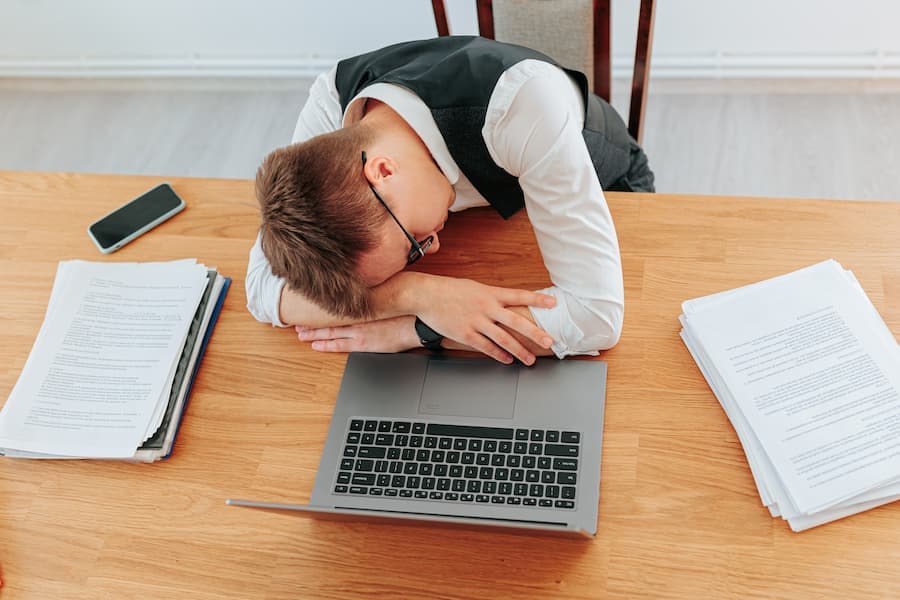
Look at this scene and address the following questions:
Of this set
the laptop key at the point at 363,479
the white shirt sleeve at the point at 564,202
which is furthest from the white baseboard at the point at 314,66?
the laptop key at the point at 363,479

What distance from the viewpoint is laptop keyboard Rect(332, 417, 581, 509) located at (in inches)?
40.6

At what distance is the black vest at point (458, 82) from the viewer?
1.16 metres

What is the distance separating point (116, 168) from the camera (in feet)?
9.00

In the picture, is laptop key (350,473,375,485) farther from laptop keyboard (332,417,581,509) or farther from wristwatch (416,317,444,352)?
wristwatch (416,317,444,352)

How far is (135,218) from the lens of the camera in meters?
1.46

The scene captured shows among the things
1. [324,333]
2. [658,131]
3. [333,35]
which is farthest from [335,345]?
[333,35]

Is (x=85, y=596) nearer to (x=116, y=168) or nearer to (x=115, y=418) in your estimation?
(x=115, y=418)

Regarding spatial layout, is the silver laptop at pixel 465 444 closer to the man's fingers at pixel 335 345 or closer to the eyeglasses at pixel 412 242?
the man's fingers at pixel 335 345

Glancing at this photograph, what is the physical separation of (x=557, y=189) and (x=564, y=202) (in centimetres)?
2

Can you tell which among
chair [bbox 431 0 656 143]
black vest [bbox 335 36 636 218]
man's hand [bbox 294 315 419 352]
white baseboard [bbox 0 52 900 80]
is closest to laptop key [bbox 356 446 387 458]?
man's hand [bbox 294 315 419 352]

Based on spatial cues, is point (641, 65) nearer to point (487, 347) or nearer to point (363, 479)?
point (487, 347)

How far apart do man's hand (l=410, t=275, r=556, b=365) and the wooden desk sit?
77 mm

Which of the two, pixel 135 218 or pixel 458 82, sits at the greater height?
pixel 458 82

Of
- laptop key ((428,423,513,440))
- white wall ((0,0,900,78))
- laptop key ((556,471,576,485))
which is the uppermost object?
laptop key ((428,423,513,440))
